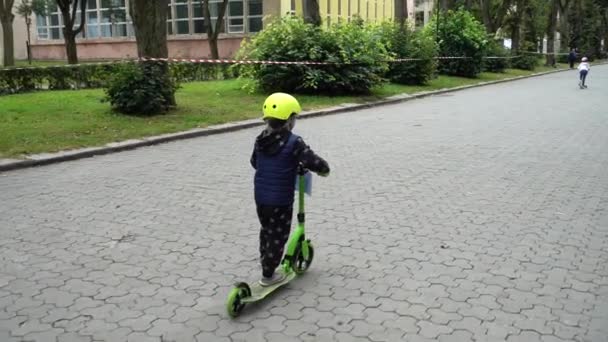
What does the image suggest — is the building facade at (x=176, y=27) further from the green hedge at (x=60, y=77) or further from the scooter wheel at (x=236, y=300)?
the scooter wheel at (x=236, y=300)

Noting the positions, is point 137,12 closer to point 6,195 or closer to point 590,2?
point 6,195

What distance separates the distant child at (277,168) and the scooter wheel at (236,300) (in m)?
0.29

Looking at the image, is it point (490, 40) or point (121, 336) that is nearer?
point (121, 336)

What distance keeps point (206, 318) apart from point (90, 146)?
278 inches

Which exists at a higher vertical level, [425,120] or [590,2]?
[590,2]

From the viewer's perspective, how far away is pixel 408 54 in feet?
80.8

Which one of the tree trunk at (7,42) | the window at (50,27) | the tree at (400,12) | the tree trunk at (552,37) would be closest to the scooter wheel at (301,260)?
the tree at (400,12)

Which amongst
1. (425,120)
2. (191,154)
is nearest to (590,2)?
(425,120)

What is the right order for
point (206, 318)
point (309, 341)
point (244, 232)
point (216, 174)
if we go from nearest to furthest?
point (309, 341) < point (206, 318) < point (244, 232) < point (216, 174)

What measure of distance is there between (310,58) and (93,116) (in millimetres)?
7505

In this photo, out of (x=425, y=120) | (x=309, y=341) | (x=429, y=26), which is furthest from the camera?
(x=429, y=26)

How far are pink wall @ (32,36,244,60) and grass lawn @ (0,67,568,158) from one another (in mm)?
24229

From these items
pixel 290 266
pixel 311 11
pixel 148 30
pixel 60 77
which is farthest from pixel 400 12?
pixel 290 266

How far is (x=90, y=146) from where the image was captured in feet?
33.9
